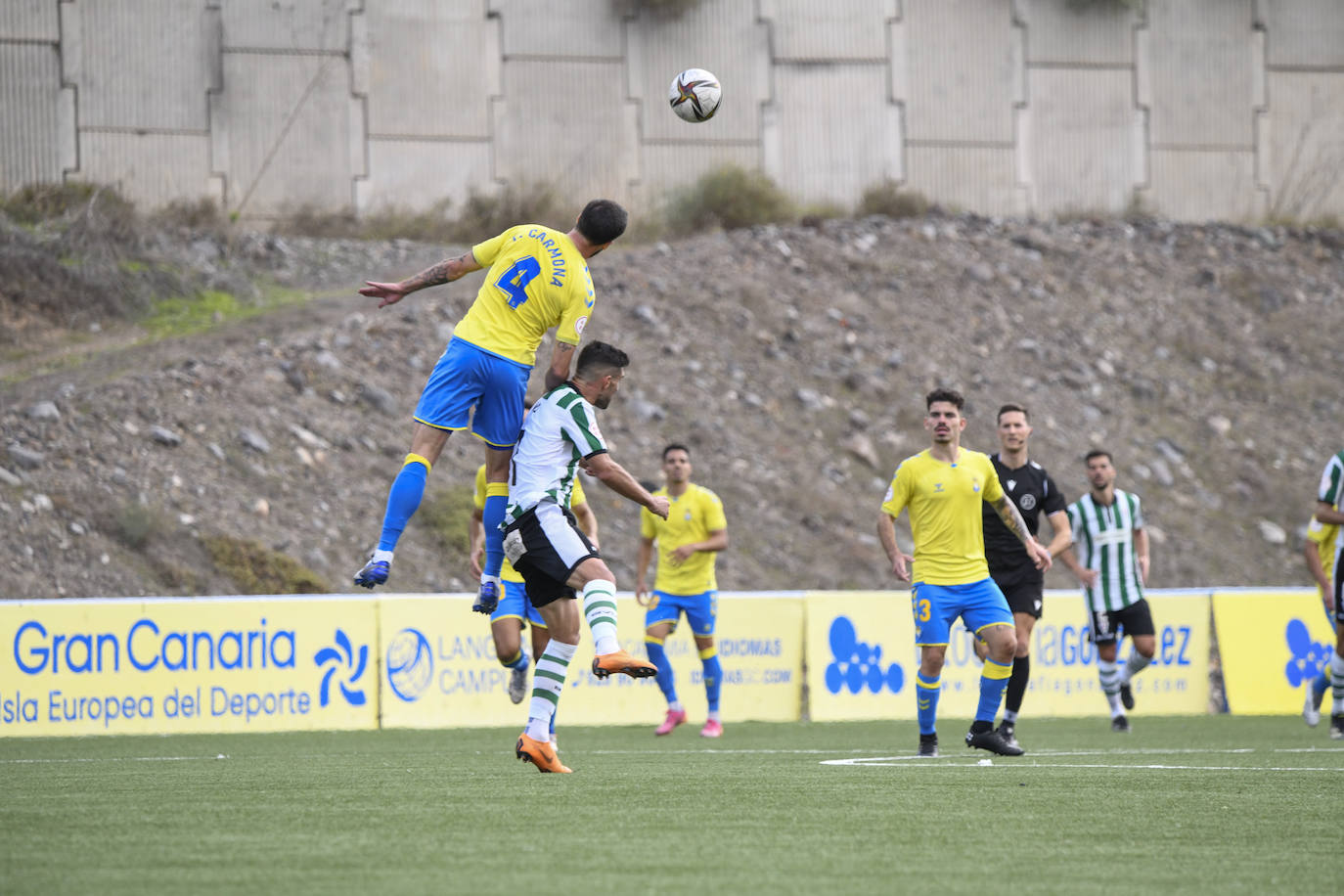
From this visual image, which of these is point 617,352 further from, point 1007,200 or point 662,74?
point 1007,200

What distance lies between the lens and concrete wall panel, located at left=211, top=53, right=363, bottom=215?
1026 inches

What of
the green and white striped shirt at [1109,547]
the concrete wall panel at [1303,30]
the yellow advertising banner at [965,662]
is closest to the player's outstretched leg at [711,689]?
the yellow advertising banner at [965,662]

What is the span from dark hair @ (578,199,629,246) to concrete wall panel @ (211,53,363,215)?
18.5 meters

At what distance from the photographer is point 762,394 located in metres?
26.2

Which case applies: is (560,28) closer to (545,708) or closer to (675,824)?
(545,708)

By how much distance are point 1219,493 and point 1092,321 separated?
13.7ft

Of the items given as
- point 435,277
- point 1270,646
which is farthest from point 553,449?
point 1270,646

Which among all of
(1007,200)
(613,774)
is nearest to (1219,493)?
(1007,200)

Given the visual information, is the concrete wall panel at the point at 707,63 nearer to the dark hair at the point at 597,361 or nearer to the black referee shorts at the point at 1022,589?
the black referee shorts at the point at 1022,589

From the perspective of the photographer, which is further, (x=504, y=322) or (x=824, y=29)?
(x=824, y=29)

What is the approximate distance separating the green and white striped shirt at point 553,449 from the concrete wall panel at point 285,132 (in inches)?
760

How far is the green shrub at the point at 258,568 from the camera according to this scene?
19.5 metres

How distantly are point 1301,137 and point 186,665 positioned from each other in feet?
83.2

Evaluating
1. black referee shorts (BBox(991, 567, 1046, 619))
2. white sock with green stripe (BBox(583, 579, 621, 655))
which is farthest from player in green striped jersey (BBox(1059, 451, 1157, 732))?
white sock with green stripe (BBox(583, 579, 621, 655))
